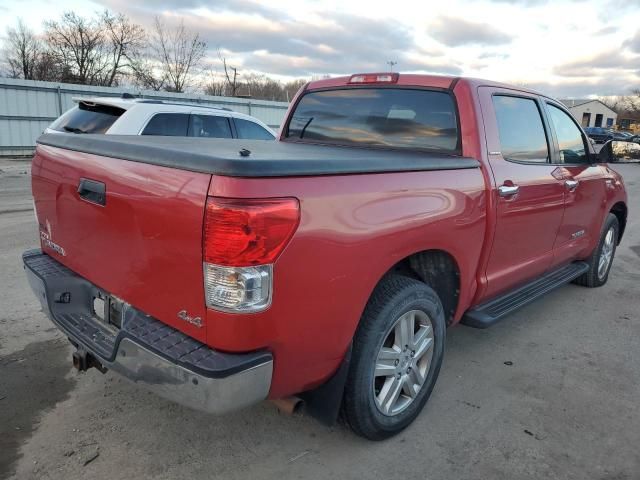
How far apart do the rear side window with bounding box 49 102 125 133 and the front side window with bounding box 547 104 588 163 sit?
5383 mm

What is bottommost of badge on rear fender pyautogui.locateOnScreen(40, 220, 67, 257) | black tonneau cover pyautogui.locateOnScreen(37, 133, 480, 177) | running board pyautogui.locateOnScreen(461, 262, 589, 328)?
running board pyautogui.locateOnScreen(461, 262, 589, 328)

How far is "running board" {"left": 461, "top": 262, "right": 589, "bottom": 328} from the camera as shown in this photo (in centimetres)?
325

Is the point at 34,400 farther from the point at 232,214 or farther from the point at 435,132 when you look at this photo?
the point at 435,132

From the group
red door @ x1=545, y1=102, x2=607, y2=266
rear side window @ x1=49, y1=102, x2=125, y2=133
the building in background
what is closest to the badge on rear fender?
red door @ x1=545, y1=102, x2=607, y2=266

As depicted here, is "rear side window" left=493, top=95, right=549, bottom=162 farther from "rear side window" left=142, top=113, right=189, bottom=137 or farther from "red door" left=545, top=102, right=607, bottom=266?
"rear side window" left=142, top=113, right=189, bottom=137

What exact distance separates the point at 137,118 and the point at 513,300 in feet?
17.5

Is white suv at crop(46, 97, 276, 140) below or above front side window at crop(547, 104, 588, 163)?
below

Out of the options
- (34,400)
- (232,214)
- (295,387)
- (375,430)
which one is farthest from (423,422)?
(34,400)

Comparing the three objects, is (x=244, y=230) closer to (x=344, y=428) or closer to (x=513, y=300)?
(x=344, y=428)

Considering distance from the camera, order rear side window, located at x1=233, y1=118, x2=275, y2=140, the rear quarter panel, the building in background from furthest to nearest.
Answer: the building in background, rear side window, located at x1=233, y1=118, x2=275, y2=140, the rear quarter panel

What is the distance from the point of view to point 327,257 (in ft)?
6.81

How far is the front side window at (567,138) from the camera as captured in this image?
420 centimetres

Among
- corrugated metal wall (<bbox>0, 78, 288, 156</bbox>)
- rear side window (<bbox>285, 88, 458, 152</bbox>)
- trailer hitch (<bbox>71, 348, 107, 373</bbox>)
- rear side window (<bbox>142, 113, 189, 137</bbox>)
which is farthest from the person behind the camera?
corrugated metal wall (<bbox>0, 78, 288, 156</bbox>)

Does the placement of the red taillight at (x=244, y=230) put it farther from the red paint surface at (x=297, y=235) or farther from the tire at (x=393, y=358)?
the tire at (x=393, y=358)
